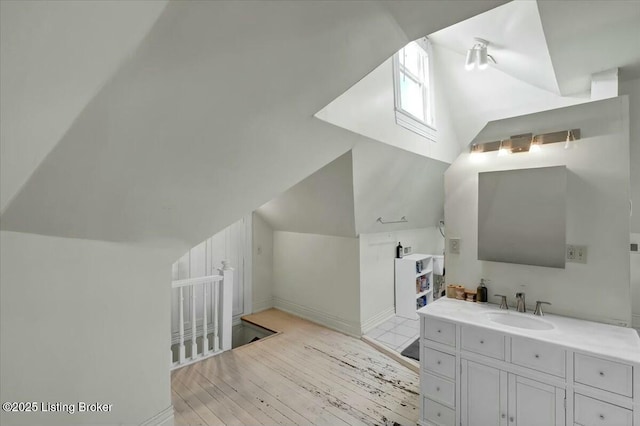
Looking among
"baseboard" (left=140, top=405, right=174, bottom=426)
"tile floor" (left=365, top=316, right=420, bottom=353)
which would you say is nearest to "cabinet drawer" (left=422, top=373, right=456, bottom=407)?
"tile floor" (left=365, top=316, right=420, bottom=353)

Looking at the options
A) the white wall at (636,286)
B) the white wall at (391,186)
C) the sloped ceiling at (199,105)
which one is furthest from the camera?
the white wall at (391,186)

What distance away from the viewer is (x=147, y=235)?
1900 millimetres

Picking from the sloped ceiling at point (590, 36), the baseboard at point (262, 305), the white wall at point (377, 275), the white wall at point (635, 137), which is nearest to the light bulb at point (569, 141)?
the sloped ceiling at point (590, 36)

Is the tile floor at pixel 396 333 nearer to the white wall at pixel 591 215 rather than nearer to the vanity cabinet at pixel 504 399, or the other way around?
the vanity cabinet at pixel 504 399

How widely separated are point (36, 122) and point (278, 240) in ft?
12.1

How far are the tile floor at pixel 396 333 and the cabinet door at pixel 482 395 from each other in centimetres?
133

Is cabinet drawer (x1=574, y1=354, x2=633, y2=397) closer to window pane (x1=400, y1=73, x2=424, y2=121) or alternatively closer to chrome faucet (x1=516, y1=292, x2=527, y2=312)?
chrome faucet (x1=516, y1=292, x2=527, y2=312)

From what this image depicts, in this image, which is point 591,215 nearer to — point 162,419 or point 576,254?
point 576,254

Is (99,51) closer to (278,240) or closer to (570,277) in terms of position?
(570,277)

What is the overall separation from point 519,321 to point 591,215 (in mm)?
882

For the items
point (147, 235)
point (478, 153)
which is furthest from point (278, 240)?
point (478, 153)

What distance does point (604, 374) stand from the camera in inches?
59.4

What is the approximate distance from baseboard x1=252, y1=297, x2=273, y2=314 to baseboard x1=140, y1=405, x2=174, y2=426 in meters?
2.27

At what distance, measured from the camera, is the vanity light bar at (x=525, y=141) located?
6.66 ft
